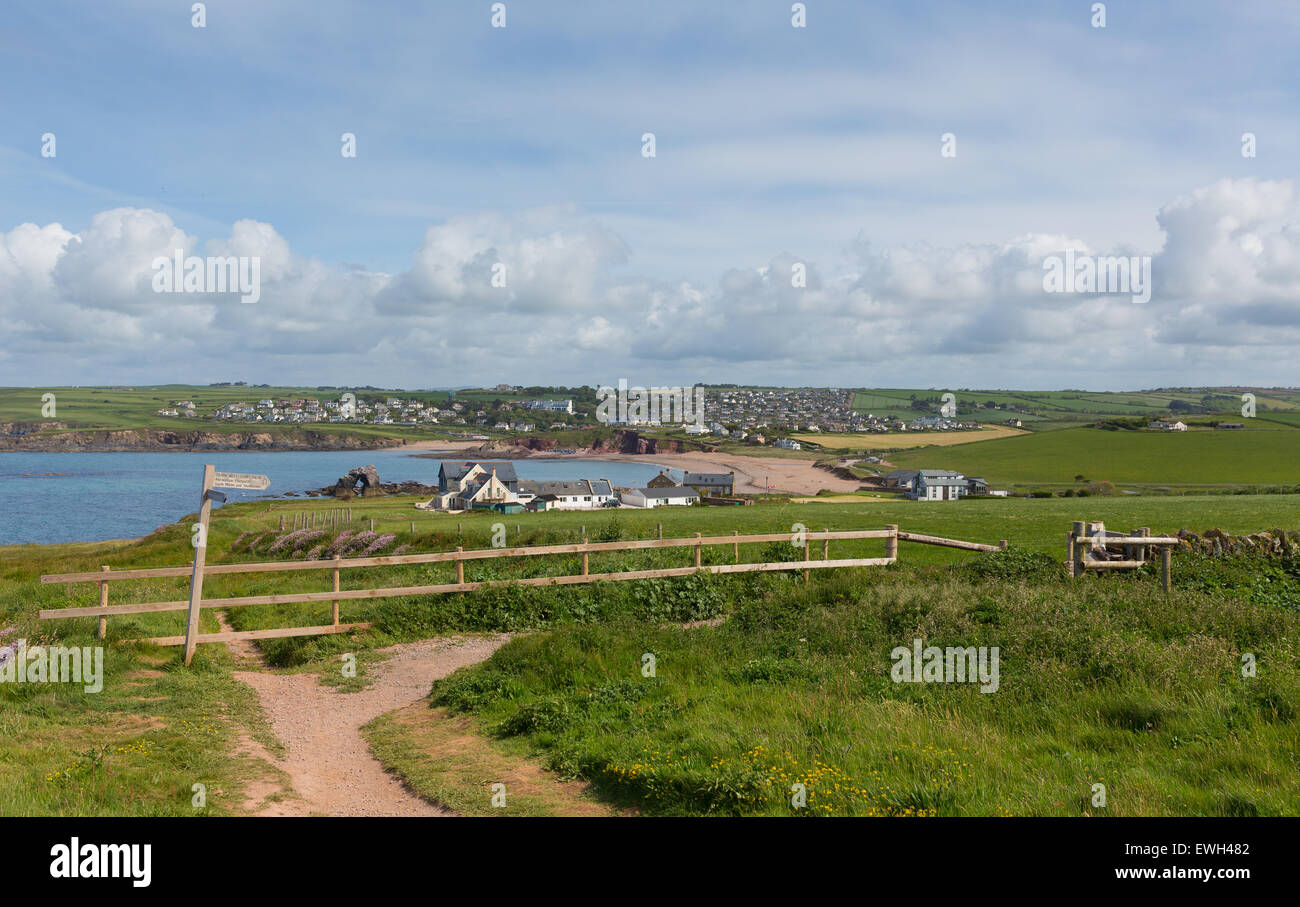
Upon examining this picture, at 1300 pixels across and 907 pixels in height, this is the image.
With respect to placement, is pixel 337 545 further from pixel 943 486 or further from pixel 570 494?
pixel 943 486

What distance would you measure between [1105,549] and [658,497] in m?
70.9

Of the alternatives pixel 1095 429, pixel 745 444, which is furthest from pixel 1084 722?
pixel 745 444

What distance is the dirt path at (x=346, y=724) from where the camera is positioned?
7.62 metres

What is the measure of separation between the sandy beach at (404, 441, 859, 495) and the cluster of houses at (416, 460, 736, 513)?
7020 millimetres

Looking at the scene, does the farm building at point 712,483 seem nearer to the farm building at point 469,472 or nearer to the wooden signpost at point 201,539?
the farm building at point 469,472

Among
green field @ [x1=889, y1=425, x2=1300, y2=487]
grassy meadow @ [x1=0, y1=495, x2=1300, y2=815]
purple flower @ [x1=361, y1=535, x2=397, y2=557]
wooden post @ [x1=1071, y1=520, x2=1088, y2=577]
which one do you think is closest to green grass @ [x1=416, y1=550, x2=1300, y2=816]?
grassy meadow @ [x1=0, y1=495, x2=1300, y2=815]

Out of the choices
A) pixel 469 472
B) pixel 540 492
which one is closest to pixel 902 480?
pixel 540 492

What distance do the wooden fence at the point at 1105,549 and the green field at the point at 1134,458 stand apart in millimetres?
66148

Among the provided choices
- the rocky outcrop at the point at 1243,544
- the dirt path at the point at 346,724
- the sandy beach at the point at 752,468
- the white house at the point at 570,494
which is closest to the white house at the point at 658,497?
the white house at the point at 570,494

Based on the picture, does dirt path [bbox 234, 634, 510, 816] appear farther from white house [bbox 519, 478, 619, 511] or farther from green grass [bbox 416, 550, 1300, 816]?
white house [bbox 519, 478, 619, 511]

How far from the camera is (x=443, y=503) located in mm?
85188

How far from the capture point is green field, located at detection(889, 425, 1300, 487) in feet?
268

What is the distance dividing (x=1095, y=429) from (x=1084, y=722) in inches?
5415
